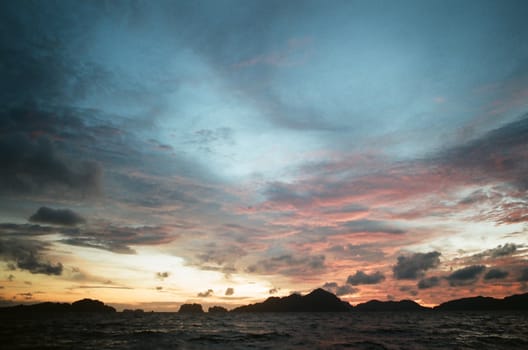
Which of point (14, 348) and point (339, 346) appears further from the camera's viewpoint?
point (339, 346)

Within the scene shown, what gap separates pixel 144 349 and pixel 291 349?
16896 millimetres

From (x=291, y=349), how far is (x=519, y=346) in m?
27.4

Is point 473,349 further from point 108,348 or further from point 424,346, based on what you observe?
point 108,348

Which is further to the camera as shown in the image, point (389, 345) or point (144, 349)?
point (389, 345)

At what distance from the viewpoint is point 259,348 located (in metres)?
33.9

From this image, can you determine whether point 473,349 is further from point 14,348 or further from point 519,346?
point 14,348

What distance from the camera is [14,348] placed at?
Answer: 3198 centimetres

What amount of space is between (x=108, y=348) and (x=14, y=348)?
9.68 m

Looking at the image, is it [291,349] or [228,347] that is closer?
[291,349]

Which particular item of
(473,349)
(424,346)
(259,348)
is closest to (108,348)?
(259,348)

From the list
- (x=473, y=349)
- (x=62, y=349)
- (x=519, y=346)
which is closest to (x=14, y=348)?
(x=62, y=349)

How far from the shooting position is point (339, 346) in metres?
34.4

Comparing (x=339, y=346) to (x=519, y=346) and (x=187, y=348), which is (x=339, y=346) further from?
(x=519, y=346)

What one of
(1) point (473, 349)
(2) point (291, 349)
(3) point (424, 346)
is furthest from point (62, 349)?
(1) point (473, 349)
